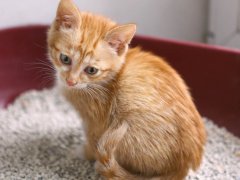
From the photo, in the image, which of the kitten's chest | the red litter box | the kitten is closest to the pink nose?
the kitten

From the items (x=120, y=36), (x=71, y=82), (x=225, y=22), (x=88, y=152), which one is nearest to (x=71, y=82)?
(x=71, y=82)

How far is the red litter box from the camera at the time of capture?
2139 mm

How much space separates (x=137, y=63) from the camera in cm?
171

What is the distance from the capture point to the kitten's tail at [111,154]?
1520mm

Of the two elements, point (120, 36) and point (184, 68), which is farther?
point (184, 68)

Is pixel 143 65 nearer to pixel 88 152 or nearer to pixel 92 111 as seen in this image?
pixel 92 111

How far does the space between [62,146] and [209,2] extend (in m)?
1.39

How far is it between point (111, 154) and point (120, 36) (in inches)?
17.1

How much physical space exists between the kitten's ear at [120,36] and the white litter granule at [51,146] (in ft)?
1.75

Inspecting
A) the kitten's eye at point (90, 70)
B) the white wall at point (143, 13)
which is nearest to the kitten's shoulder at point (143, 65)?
the kitten's eye at point (90, 70)

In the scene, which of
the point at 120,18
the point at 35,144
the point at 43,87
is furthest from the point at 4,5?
the point at 35,144

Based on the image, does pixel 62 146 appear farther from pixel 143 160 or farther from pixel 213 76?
pixel 213 76

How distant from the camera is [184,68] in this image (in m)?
2.30

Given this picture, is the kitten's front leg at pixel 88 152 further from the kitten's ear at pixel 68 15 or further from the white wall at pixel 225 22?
the white wall at pixel 225 22
